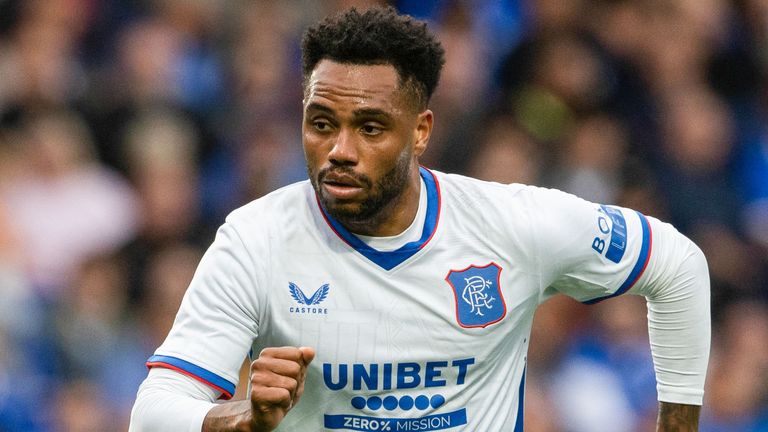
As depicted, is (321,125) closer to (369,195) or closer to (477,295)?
(369,195)

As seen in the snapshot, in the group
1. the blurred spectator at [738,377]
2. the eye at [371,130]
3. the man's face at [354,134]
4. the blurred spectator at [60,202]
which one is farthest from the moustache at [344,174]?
the blurred spectator at [60,202]

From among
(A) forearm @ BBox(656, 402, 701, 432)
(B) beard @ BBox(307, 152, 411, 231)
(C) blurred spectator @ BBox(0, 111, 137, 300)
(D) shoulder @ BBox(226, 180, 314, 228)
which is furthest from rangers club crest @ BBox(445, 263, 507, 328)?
(C) blurred spectator @ BBox(0, 111, 137, 300)

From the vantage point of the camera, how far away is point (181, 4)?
373 inches

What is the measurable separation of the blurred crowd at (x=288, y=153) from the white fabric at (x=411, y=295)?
8.66 ft

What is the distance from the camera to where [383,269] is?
13.7 ft

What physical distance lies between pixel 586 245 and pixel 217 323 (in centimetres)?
122

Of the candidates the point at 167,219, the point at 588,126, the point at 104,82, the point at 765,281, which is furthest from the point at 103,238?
Answer: the point at 765,281

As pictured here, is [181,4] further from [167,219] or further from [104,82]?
[167,219]

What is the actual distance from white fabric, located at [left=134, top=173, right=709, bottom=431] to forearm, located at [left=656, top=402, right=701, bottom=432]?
1.38ft

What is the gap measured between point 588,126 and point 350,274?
457 cm

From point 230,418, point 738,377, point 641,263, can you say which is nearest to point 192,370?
point 230,418

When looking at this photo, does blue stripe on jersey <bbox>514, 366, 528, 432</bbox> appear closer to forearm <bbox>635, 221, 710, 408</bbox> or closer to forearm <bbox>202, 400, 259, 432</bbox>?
forearm <bbox>635, 221, 710, 408</bbox>

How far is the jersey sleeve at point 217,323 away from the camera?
3816 millimetres

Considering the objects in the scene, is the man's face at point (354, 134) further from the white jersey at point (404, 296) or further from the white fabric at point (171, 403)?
the white fabric at point (171, 403)
